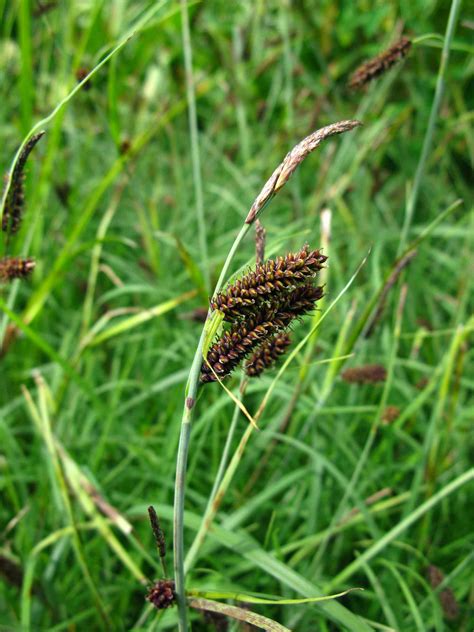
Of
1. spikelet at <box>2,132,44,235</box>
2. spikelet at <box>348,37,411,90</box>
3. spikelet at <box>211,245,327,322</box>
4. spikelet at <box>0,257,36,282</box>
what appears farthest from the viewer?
spikelet at <box>348,37,411,90</box>

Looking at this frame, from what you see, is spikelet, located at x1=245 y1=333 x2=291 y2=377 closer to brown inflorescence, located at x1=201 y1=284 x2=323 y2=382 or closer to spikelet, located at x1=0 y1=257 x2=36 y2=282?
brown inflorescence, located at x1=201 y1=284 x2=323 y2=382

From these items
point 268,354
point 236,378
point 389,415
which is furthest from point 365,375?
point 268,354

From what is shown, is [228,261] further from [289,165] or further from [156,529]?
[156,529]

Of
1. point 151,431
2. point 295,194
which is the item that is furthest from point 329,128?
point 295,194

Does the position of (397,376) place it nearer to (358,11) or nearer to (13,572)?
(13,572)

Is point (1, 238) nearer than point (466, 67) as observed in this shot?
Yes

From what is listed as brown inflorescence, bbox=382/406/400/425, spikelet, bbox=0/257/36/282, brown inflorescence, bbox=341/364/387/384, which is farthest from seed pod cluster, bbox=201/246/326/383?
brown inflorescence, bbox=382/406/400/425

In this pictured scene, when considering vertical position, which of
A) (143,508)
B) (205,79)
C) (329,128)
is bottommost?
(143,508)
